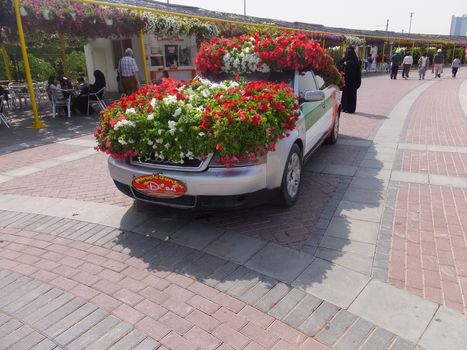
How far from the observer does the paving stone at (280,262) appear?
10.7 ft

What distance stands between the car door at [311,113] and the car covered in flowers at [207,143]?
0.13m

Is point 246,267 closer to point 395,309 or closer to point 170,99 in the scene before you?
point 395,309

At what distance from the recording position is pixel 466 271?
3.26 m

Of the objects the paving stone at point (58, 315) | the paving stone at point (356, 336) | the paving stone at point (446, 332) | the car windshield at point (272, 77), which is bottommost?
the paving stone at point (58, 315)

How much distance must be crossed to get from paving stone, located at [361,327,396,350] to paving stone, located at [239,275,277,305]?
0.83m

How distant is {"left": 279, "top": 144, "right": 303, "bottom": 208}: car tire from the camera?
4.24 meters

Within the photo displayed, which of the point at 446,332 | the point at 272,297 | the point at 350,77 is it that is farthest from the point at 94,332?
the point at 350,77

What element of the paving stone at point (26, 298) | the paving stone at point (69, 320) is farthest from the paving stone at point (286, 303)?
the paving stone at point (26, 298)

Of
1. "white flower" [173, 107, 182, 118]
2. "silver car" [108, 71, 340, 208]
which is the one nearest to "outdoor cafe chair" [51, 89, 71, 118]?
"silver car" [108, 71, 340, 208]

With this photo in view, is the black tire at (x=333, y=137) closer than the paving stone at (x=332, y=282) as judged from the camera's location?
No

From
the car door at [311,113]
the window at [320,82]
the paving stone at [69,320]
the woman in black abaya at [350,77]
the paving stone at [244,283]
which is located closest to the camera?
the paving stone at [69,320]

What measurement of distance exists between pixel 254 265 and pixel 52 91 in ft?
35.6

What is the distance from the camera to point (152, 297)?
3.04 meters

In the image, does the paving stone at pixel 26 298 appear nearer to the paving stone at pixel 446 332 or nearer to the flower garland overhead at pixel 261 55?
the paving stone at pixel 446 332
